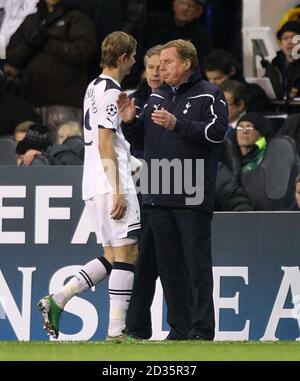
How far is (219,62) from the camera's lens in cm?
1514

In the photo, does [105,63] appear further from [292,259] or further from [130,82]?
[130,82]

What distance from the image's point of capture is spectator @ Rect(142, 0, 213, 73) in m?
15.9

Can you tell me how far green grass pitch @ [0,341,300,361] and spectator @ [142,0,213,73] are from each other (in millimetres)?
5140

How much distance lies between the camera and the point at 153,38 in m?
16.0

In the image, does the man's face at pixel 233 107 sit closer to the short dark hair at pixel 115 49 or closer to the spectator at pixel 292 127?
the spectator at pixel 292 127

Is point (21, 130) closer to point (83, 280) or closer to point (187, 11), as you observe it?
point (187, 11)

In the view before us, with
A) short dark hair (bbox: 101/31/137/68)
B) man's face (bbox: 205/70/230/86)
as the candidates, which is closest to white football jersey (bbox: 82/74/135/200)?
short dark hair (bbox: 101/31/137/68)

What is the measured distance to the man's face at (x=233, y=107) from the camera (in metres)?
14.8

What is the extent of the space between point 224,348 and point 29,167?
10.7 feet

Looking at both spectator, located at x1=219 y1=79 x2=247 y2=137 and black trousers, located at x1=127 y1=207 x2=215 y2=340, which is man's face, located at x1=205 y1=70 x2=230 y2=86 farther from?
black trousers, located at x1=127 y1=207 x2=215 y2=340

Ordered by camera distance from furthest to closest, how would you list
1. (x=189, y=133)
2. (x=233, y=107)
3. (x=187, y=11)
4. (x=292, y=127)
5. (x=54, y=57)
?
(x=187, y=11)
(x=54, y=57)
(x=233, y=107)
(x=292, y=127)
(x=189, y=133)

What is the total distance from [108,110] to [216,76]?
3699mm

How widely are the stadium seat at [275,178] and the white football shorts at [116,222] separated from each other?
2170 millimetres

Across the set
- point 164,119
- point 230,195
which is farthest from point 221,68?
point 164,119
